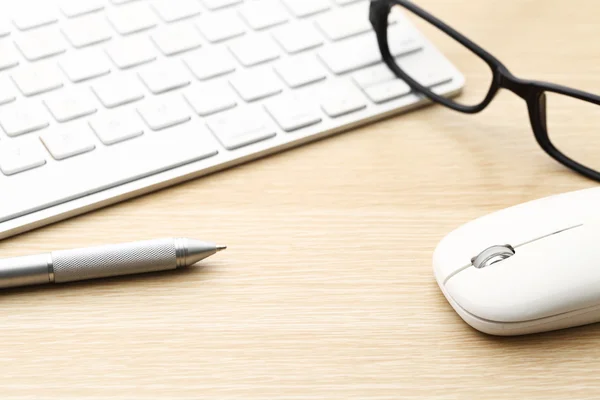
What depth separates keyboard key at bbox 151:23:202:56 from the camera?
63 centimetres

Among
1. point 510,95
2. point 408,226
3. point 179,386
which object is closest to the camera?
point 179,386

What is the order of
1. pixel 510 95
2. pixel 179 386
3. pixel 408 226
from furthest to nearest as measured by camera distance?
pixel 510 95 < pixel 408 226 < pixel 179 386

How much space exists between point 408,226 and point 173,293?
16 cm

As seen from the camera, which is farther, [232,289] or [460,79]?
[460,79]

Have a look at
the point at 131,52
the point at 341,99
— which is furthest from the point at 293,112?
the point at 131,52

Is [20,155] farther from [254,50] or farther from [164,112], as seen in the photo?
[254,50]

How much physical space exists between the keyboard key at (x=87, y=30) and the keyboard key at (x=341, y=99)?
0.61 ft

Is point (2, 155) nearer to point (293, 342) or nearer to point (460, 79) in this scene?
point (293, 342)

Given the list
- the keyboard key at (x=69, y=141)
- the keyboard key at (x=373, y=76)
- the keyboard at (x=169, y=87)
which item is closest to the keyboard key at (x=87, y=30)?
the keyboard at (x=169, y=87)

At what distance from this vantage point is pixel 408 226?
0.52 metres

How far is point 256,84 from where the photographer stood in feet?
1.98

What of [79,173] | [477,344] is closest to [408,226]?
[477,344]

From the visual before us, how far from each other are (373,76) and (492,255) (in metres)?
0.23

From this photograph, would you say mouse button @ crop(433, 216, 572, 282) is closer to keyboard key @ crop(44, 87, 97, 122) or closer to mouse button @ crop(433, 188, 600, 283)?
mouse button @ crop(433, 188, 600, 283)
